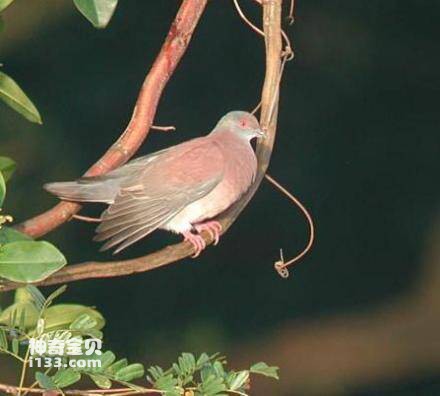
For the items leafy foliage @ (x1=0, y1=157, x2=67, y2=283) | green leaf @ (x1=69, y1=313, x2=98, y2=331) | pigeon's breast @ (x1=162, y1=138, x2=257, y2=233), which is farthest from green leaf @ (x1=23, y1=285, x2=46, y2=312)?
pigeon's breast @ (x1=162, y1=138, x2=257, y2=233)

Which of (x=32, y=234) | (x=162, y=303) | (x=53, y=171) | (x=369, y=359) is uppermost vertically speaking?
(x=32, y=234)

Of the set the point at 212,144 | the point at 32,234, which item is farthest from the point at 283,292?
Result: the point at 32,234

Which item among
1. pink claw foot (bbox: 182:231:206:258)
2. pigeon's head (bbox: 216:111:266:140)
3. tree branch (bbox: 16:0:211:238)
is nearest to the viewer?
tree branch (bbox: 16:0:211:238)

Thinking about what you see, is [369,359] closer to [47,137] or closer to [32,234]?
[47,137]

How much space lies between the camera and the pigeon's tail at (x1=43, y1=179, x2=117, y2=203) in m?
2.67

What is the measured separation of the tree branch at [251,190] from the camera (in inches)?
90.1

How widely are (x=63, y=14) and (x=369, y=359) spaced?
6.83 feet

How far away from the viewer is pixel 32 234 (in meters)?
2.37

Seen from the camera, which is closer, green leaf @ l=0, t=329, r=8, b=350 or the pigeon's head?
green leaf @ l=0, t=329, r=8, b=350

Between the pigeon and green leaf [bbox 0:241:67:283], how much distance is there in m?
0.90

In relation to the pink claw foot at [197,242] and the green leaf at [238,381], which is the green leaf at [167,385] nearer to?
the green leaf at [238,381]

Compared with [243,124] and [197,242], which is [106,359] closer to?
[197,242]

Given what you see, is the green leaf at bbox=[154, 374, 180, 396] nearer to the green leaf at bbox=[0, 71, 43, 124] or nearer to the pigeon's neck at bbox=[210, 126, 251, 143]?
the green leaf at bbox=[0, 71, 43, 124]

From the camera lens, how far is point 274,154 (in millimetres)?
5949
